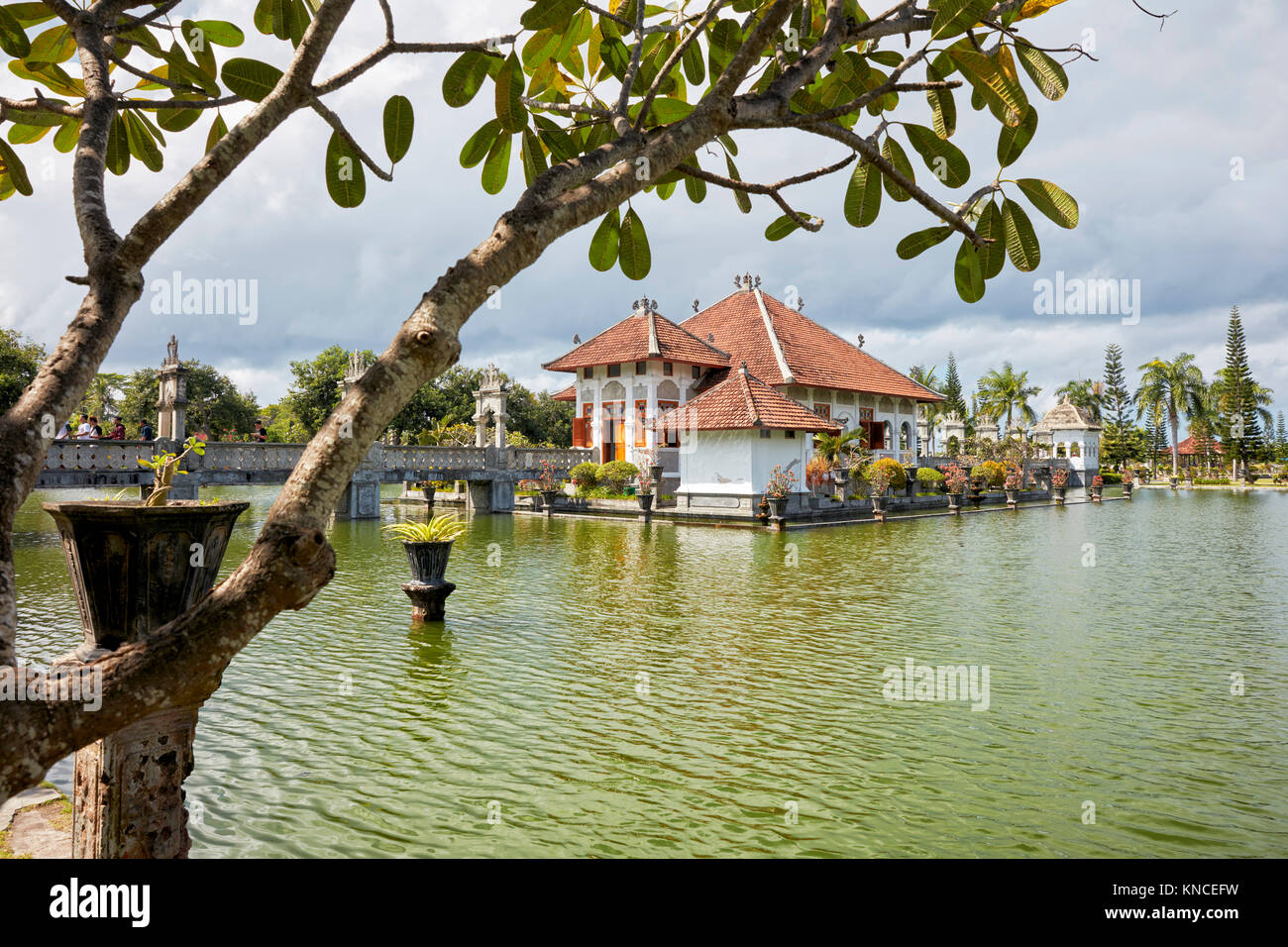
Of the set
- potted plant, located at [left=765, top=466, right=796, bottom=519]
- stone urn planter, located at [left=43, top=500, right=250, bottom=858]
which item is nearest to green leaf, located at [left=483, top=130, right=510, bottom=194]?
stone urn planter, located at [left=43, top=500, right=250, bottom=858]

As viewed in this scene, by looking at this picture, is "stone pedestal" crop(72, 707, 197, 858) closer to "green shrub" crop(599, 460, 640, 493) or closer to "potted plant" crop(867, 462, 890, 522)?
"potted plant" crop(867, 462, 890, 522)

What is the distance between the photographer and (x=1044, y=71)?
2.60m

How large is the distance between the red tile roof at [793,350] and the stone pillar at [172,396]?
19.3 m

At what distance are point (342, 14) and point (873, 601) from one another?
9.58 meters

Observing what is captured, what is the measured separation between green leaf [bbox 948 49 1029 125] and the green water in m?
3.29

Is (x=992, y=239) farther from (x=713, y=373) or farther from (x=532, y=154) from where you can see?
(x=713, y=373)

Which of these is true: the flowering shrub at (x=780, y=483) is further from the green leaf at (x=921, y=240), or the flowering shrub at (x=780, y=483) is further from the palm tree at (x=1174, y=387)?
the palm tree at (x=1174, y=387)

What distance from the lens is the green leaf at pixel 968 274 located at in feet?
9.45

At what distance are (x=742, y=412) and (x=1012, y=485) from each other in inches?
633

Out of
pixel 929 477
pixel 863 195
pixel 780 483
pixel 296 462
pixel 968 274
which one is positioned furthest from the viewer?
pixel 929 477

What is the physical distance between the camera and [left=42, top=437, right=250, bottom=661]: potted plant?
2.95 m

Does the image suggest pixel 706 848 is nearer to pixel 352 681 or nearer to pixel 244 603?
pixel 244 603

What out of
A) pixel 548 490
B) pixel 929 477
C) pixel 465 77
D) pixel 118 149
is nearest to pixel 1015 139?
pixel 465 77
